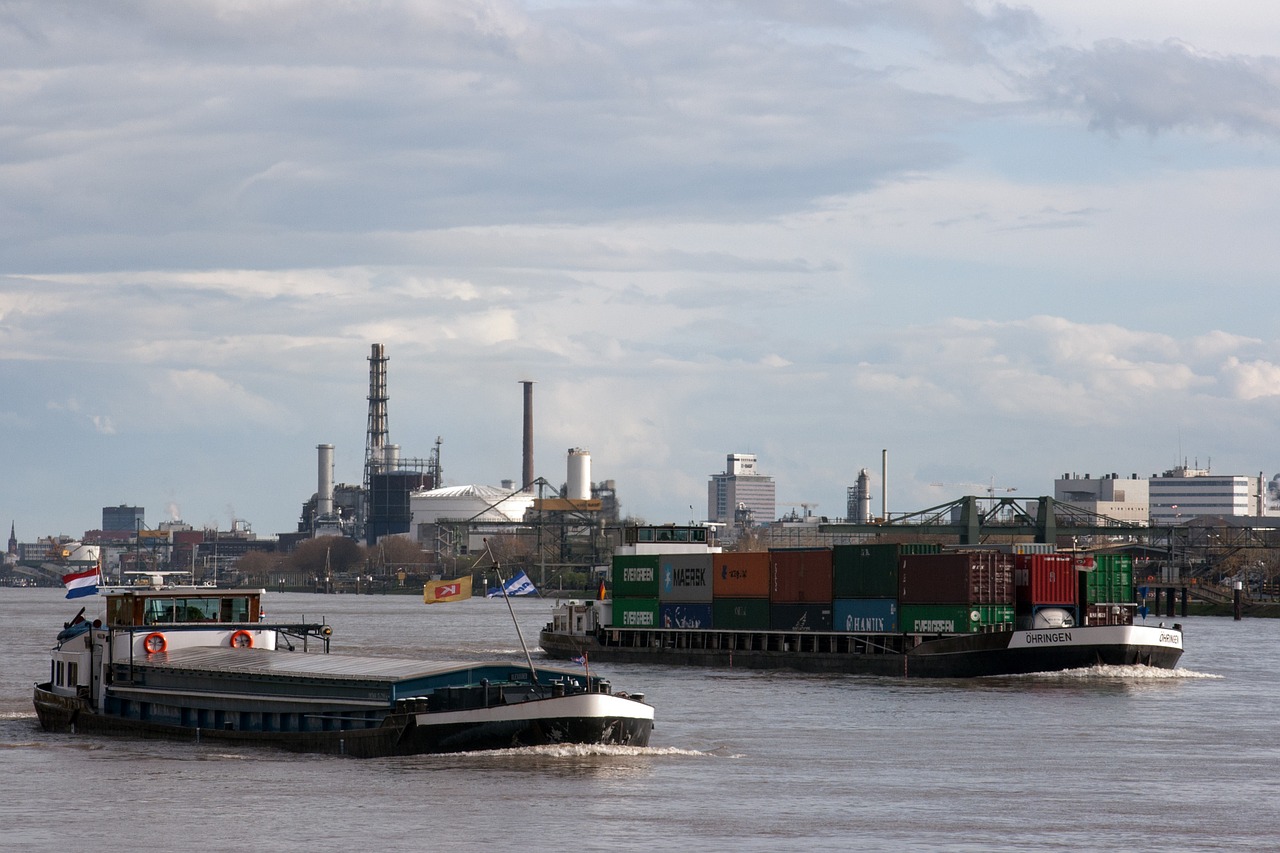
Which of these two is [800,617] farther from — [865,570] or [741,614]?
[865,570]

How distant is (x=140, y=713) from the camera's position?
48344 millimetres

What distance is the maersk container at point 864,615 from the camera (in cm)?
7806

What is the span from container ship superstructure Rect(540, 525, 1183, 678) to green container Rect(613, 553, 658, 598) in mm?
73

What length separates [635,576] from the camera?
91.8 m

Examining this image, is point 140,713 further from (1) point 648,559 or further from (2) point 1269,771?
(1) point 648,559

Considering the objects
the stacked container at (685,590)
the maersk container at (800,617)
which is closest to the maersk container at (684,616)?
the stacked container at (685,590)

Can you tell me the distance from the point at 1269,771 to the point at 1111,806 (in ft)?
25.2

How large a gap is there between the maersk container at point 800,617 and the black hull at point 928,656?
79cm

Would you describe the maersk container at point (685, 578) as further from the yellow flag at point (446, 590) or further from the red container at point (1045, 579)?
the yellow flag at point (446, 590)

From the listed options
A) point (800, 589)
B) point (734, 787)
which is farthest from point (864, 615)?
point (734, 787)

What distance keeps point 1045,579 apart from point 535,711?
3928 centimetres

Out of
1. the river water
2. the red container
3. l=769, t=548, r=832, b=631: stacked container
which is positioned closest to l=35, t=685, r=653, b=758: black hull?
the river water

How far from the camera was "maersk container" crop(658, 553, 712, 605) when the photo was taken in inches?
3457

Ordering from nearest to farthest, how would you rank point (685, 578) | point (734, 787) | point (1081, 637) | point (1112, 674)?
1. point (734, 787)
2. point (1112, 674)
3. point (1081, 637)
4. point (685, 578)
